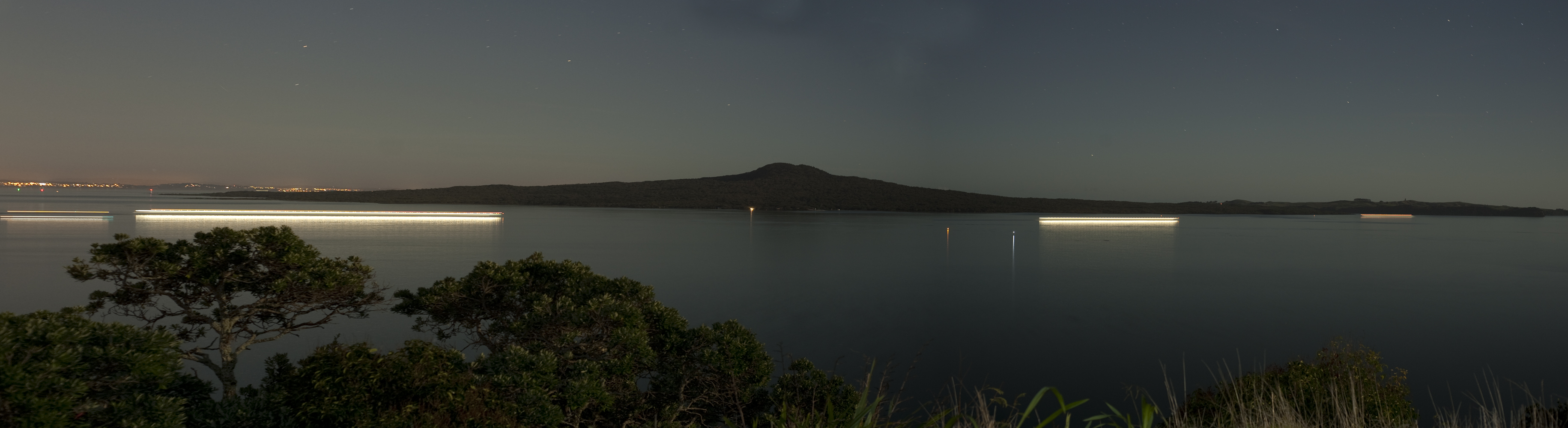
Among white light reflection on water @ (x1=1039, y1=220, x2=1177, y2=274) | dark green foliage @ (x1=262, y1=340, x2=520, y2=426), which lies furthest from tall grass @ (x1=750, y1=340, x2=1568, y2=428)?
white light reflection on water @ (x1=1039, y1=220, x2=1177, y2=274)

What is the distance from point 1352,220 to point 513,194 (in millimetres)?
167045

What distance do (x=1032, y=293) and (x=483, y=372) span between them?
21.6m

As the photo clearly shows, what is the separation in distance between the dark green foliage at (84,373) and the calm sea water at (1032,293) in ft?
26.2

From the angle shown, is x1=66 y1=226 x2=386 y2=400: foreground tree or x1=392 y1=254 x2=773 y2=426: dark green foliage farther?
x1=66 y1=226 x2=386 y2=400: foreground tree

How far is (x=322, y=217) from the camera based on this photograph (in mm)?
72562

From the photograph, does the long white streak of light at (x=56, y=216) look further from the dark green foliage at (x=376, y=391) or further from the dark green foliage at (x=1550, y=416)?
the dark green foliage at (x=1550, y=416)

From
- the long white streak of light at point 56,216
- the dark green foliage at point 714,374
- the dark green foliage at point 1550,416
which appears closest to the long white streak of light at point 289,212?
the long white streak of light at point 56,216

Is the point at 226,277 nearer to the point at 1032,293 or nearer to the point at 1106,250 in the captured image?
the point at 1032,293

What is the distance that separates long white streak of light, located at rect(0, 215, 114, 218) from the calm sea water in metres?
6.76

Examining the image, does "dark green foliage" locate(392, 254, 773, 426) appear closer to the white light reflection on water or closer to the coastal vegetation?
the coastal vegetation

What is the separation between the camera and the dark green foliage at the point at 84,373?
11.7 feet

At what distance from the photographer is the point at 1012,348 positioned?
15.7m

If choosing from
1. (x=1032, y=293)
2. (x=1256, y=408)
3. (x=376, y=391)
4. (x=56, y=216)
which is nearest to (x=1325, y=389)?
(x=1256, y=408)

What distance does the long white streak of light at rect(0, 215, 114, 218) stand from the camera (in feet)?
191
